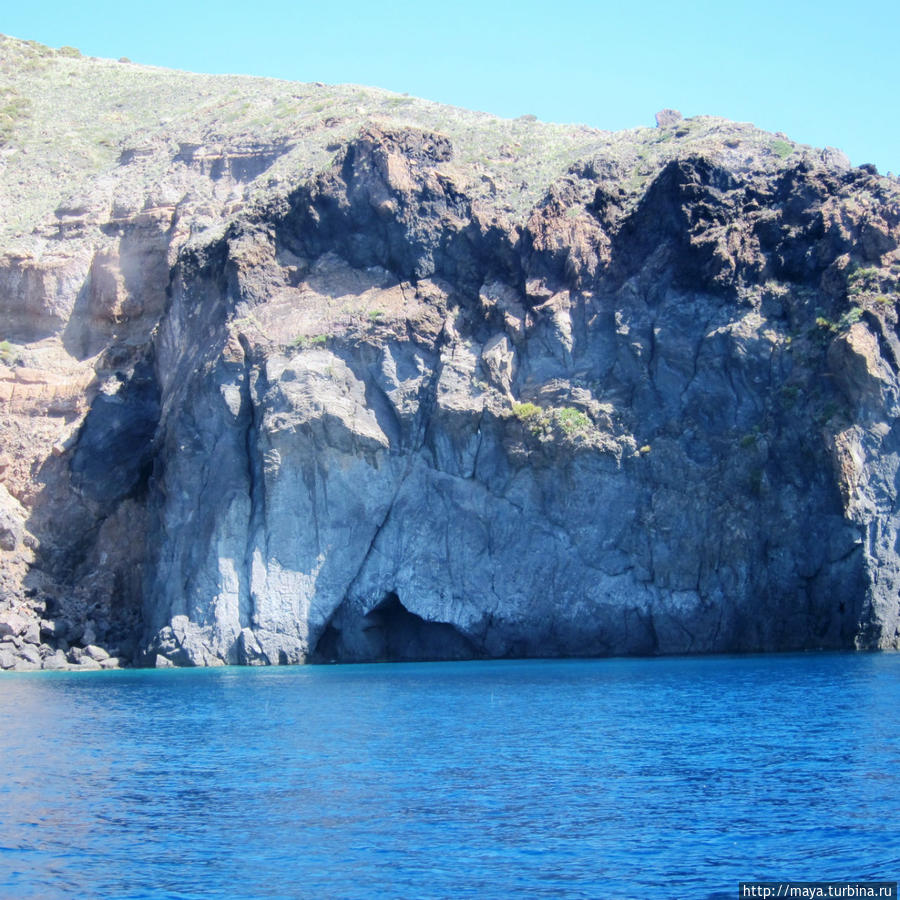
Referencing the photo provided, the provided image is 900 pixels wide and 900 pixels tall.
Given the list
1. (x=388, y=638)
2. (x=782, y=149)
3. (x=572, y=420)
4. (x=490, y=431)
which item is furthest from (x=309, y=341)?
(x=782, y=149)

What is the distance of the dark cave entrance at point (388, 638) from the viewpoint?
1873 inches

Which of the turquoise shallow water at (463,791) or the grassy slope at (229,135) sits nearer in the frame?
the turquoise shallow water at (463,791)

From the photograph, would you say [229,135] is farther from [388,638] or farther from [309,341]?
[388,638]

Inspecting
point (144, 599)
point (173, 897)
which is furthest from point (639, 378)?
point (173, 897)

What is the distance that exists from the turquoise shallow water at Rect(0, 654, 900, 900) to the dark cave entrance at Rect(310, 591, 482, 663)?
14094mm

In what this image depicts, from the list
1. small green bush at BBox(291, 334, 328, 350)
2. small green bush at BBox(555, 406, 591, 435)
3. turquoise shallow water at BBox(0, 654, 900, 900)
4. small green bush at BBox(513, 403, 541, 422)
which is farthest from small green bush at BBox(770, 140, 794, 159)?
turquoise shallow water at BBox(0, 654, 900, 900)

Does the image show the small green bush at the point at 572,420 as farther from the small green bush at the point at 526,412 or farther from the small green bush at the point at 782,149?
the small green bush at the point at 782,149

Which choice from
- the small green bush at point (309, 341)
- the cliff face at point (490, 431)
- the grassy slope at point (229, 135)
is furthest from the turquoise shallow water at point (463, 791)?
the grassy slope at point (229, 135)

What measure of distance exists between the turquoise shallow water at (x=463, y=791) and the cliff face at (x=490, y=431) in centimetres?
1143

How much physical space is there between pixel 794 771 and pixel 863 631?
912 inches

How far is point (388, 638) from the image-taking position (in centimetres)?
4931

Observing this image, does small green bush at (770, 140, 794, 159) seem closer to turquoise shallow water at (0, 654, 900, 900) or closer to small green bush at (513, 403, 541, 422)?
small green bush at (513, 403, 541, 422)

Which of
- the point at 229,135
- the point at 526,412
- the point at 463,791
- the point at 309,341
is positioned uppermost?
the point at 229,135

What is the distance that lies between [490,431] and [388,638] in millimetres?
10144
